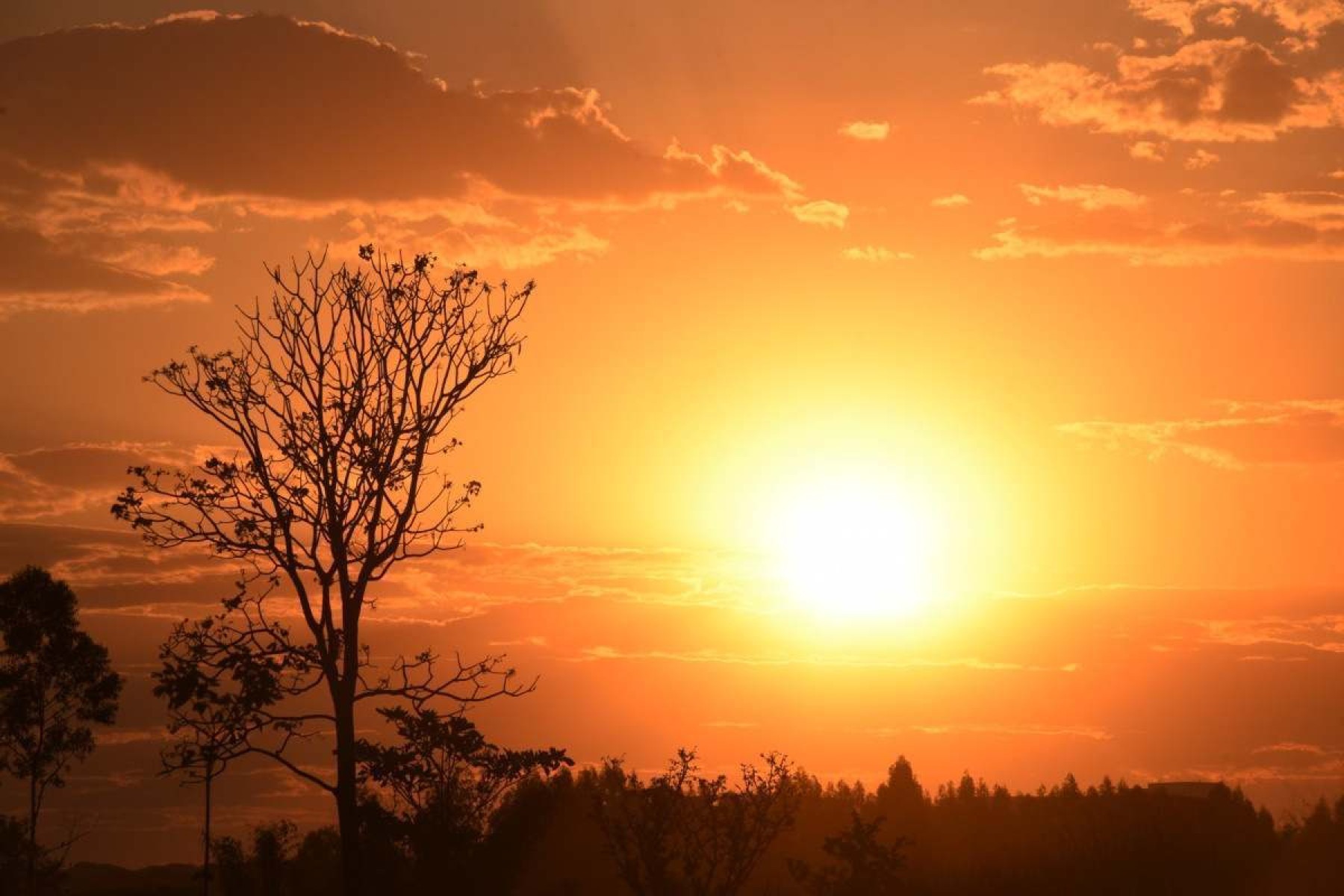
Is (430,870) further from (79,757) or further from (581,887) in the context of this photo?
(581,887)

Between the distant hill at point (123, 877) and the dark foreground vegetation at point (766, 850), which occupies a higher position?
the dark foreground vegetation at point (766, 850)

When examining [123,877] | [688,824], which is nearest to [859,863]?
[688,824]

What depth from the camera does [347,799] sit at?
80.2 ft

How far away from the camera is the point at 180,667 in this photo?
887 inches

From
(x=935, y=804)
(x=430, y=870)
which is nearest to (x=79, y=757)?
(x=430, y=870)

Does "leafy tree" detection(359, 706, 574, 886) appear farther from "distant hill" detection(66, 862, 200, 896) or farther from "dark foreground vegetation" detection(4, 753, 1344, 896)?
"distant hill" detection(66, 862, 200, 896)

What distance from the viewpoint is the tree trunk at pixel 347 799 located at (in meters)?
24.1

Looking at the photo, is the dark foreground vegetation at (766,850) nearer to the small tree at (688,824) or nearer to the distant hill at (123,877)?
the small tree at (688,824)

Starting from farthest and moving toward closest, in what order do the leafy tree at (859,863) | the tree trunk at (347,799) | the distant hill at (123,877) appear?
the distant hill at (123,877) < the leafy tree at (859,863) < the tree trunk at (347,799)

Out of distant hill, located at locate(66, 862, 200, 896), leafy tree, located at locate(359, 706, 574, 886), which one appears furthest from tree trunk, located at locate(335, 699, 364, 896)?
distant hill, located at locate(66, 862, 200, 896)

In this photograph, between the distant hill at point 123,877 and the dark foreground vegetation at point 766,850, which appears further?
the distant hill at point 123,877

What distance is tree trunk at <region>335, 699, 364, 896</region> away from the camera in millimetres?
24094

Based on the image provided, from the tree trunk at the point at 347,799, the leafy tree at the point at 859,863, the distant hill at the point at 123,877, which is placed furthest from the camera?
the distant hill at the point at 123,877

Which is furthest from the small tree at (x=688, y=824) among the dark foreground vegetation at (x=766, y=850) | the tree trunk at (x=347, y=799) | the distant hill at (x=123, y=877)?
the distant hill at (x=123, y=877)
